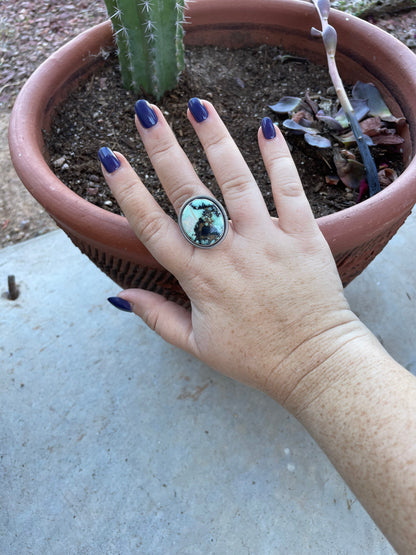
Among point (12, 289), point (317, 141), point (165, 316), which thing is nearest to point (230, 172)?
point (165, 316)

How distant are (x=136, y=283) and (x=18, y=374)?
1.89ft

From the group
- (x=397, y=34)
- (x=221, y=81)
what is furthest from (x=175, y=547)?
(x=397, y=34)

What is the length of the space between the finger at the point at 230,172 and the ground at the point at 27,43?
1.11 m

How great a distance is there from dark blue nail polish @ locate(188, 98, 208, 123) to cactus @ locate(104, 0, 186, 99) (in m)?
0.41

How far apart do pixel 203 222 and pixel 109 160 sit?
0.56ft

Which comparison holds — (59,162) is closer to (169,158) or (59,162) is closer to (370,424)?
(169,158)

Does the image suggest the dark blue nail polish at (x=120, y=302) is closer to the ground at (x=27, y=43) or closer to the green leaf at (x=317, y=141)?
the green leaf at (x=317, y=141)

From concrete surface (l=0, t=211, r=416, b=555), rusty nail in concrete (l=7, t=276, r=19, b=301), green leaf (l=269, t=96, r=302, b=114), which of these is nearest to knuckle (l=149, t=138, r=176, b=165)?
green leaf (l=269, t=96, r=302, b=114)

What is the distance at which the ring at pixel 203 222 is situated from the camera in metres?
0.66

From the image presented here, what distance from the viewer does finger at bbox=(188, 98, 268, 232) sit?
0.68 meters

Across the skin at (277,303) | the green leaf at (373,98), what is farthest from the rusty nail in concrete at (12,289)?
the green leaf at (373,98)

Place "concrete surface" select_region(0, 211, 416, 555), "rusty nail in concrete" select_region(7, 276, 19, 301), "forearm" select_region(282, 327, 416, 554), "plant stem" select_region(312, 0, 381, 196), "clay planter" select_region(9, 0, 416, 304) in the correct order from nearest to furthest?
"forearm" select_region(282, 327, 416, 554)
"clay planter" select_region(9, 0, 416, 304)
"plant stem" select_region(312, 0, 381, 196)
"concrete surface" select_region(0, 211, 416, 555)
"rusty nail in concrete" select_region(7, 276, 19, 301)

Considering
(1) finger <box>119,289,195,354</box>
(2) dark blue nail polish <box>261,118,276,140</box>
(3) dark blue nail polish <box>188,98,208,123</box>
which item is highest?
(3) dark blue nail polish <box>188,98,208,123</box>

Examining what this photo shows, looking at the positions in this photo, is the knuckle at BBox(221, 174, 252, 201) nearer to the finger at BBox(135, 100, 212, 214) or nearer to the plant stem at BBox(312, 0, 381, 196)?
the finger at BBox(135, 100, 212, 214)
